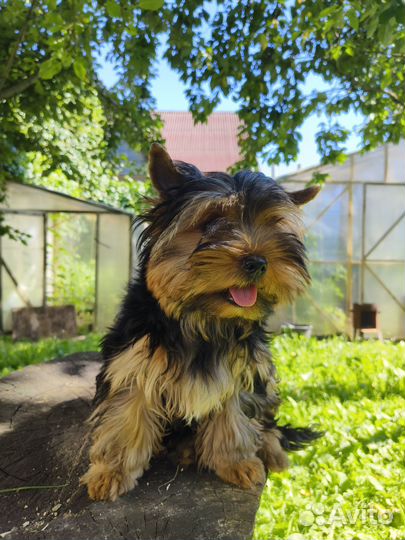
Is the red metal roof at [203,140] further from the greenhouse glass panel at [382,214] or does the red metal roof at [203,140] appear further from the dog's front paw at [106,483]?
the dog's front paw at [106,483]

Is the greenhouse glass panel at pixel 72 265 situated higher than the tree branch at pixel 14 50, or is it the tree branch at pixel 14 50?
the tree branch at pixel 14 50

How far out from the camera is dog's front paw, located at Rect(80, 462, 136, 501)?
2.16m

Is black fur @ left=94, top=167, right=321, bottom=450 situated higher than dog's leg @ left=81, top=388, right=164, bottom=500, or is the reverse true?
black fur @ left=94, top=167, right=321, bottom=450

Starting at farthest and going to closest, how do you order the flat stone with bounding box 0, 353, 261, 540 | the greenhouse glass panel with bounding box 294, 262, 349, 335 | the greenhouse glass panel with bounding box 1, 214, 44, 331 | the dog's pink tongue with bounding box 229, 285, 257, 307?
the greenhouse glass panel with bounding box 294, 262, 349, 335 < the greenhouse glass panel with bounding box 1, 214, 44, 331 < the dog's pink tongue with bounding box 229, 285, 257, 307 < the flat stone with bounding box 0, 353, 261, 540

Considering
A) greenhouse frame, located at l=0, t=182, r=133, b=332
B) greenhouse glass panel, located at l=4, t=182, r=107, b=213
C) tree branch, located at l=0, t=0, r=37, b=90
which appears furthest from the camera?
greenhouse frame, located at l=0, t=182, r=133, b=332

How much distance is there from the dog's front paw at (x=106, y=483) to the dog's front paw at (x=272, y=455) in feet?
2.82

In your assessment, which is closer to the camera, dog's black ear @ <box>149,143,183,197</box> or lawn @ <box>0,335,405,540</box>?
dog's black ear @ <box>149,143,183,197</box>

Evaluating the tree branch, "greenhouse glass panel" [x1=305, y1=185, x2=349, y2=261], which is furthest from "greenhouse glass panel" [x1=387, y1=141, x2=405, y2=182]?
the tree branch

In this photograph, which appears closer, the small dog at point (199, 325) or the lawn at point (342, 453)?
the small dog at point (199, 325)

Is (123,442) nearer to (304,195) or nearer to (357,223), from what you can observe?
(304,195)

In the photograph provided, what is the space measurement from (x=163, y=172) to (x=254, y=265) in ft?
2.20

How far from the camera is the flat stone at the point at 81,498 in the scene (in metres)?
1.92

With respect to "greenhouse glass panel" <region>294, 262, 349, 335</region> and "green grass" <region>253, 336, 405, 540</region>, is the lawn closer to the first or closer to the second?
"green grass" <region>253, 336, 405, 540</region>

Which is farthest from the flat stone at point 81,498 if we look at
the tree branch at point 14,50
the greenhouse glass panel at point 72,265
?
the greenhouse glass panel at point 72,265
